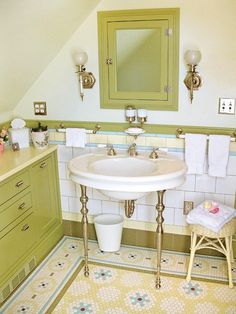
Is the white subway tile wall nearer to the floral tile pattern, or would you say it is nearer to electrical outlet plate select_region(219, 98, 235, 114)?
electrical outlet plate select_region(219, 98, 235, 114)

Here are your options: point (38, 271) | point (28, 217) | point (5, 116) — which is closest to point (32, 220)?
point (28, 217)

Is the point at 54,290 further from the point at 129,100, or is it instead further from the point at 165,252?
the point at 129,100

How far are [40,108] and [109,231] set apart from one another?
111 centimetres

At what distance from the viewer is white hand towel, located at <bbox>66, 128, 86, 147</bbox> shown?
9.91ft

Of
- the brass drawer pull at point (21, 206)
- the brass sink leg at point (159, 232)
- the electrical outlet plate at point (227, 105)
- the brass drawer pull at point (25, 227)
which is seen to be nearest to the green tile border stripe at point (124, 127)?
the electrical outlet plate at point (227, 105)

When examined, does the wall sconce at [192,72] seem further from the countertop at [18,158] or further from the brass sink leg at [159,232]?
the countertop at [18,158]

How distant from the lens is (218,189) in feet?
9.34

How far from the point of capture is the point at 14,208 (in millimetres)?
2586

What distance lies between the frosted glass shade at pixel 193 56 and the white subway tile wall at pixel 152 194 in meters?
0.57

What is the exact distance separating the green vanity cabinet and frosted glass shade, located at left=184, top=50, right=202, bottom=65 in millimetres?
1237

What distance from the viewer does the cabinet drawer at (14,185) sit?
2459 millimetres

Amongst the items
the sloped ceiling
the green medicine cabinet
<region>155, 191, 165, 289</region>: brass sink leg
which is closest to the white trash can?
<region>155, 191, 165, 289</region>: brass sink leg

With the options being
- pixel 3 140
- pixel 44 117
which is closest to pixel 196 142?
pixel 44 117

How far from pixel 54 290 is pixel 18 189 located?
720 millimetres
